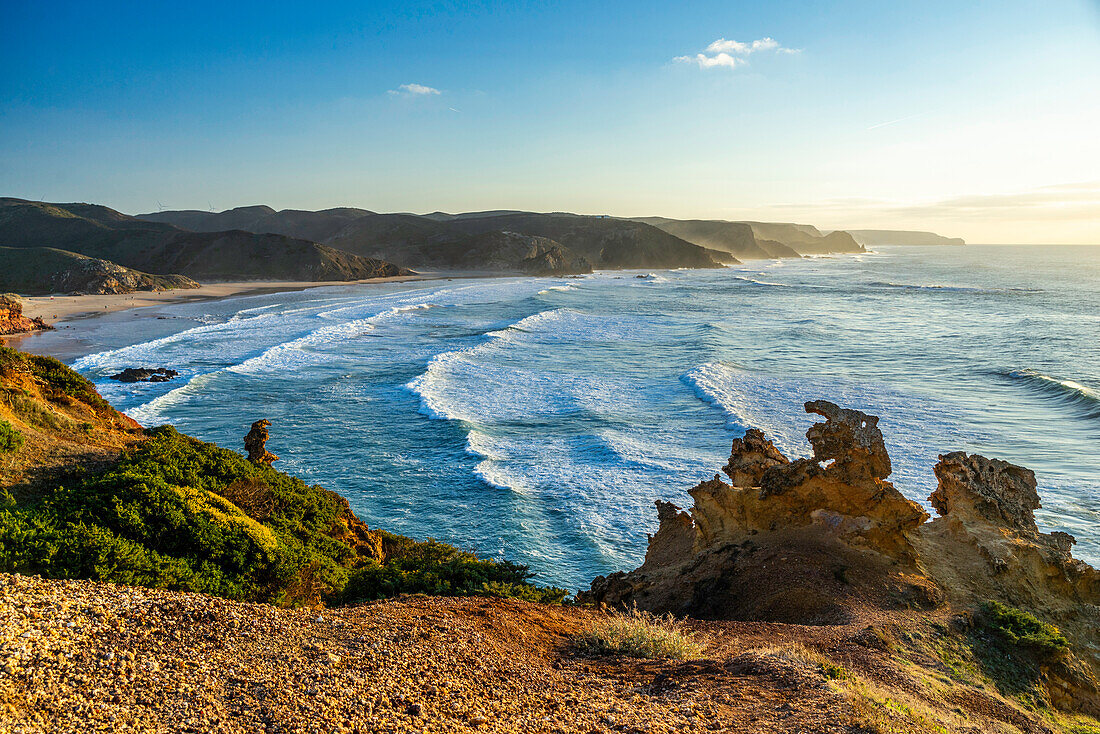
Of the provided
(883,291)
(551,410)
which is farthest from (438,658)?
(883,291)

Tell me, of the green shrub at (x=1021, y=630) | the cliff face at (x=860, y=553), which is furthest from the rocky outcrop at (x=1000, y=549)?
the green shrub at (x=1021, y=630)

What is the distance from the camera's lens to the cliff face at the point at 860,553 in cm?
741

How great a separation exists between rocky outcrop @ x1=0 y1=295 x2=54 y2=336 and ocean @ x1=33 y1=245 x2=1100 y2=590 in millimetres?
2219

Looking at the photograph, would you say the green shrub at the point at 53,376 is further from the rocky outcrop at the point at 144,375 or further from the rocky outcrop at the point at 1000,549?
the rocky outcrop at the point at 144,375

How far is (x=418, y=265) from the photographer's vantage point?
401 ft

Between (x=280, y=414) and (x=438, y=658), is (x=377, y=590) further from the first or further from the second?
(x=280, y=414)

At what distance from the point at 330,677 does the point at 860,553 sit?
675cm

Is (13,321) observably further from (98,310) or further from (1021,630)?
(1021,630)

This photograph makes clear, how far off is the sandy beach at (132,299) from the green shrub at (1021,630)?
52051mm

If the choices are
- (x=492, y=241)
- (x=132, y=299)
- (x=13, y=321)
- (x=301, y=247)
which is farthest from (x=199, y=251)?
(x=13, y=321)

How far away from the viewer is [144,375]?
2514 cm

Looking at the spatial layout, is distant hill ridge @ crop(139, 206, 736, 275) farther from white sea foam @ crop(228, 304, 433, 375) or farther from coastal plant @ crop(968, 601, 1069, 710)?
coastal plant @ crop(968, 601, 1069, 710)

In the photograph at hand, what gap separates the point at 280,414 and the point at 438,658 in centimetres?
1723

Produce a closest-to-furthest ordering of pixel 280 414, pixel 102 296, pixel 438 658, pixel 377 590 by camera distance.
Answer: pixel 438 658
pixel 377 590
pixel 280 414
pixel 102 296
